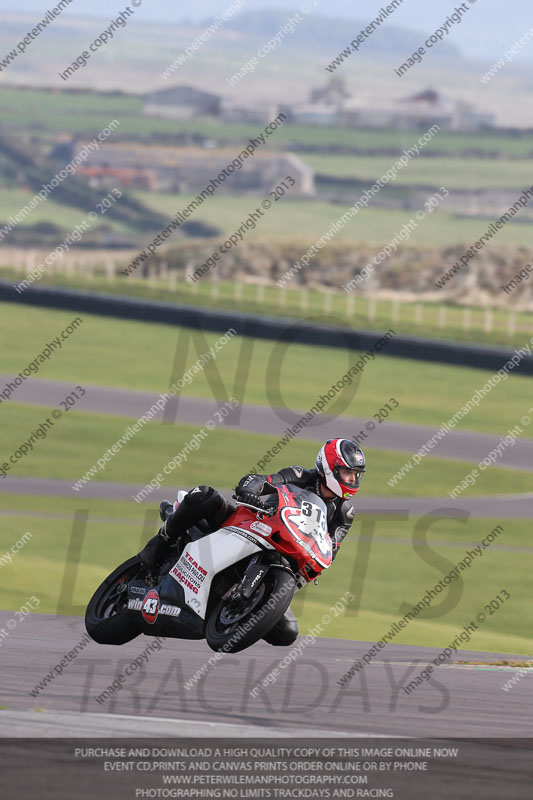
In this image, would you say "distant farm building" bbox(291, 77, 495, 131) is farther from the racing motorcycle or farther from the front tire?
the front tire

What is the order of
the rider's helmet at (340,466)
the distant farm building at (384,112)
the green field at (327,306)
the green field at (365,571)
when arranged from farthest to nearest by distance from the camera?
the distant farm building at (384,112), the green field at (327,306), the green field at (365,571), the rider's helmet at (340,466)

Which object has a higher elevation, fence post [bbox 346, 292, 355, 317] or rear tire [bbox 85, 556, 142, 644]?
rear tire [bbox 85, 556, 142, 644]

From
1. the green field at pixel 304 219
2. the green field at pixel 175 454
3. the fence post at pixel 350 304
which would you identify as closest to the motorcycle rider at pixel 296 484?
the green field at pixel 175 454

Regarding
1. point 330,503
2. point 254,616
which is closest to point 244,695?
Answer: point 254,616

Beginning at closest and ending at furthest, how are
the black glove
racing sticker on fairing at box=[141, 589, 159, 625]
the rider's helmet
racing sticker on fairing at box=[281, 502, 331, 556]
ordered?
1. racing sticker on fairing at box=[281, 502, 331, 556]
2. the black glove
3. racing sticker on fairing at box=[141, 589, 159, 625]
4. the rider's helmet

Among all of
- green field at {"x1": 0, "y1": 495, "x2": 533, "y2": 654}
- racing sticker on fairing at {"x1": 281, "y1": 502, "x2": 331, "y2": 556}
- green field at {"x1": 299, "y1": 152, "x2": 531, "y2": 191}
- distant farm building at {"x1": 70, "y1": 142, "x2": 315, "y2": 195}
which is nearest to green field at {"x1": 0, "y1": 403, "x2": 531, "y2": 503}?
green field at {"x1": 0, "y1": 495, "x2": 533, "y2": 654}

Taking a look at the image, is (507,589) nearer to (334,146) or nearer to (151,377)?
(151,377)

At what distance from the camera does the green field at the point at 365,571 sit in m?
13.1

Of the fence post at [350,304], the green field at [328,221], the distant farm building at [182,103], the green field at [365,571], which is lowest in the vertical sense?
the distant farm building at [182,103]

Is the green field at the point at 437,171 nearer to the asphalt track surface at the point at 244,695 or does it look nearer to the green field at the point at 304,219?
the green field at the point at 304,219

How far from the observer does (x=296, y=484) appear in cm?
941

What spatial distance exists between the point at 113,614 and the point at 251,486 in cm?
146

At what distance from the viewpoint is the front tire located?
8.39 meters

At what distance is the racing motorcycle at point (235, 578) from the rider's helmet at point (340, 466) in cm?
24
